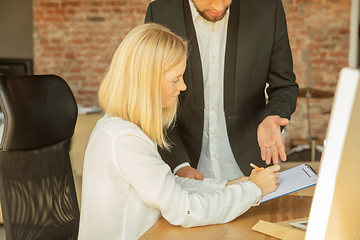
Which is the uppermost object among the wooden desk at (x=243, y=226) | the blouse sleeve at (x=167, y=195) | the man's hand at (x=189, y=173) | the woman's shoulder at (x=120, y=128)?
the woman's shoulder at (x=120, y=128)

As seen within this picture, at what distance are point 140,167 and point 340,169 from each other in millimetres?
564

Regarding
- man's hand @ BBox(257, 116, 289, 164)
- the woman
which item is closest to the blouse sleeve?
the woman

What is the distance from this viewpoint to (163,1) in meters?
1.52

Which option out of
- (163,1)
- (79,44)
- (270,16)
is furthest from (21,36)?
(270,16)

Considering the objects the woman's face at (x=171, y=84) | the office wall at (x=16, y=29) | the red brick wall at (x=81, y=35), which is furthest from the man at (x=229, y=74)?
the office wall at (x=16, y=29)

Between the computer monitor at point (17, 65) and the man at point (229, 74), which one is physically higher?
the man at point (229, 74)

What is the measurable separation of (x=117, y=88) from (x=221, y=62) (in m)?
0.63

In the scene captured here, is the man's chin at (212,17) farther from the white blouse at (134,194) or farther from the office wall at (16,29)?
the office wall at (16,29)

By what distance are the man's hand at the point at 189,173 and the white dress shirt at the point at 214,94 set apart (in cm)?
26

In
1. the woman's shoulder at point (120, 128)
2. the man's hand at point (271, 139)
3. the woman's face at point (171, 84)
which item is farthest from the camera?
the man's hand at point (271, 139)

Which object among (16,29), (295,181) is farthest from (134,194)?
(16,29)

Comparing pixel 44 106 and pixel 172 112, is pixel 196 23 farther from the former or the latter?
pixel 44 106

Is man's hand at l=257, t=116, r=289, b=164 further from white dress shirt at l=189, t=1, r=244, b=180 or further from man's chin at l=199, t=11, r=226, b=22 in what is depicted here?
man's chin at l=199, t=11, r=226, b=22

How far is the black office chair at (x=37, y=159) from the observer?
1.08 meters
